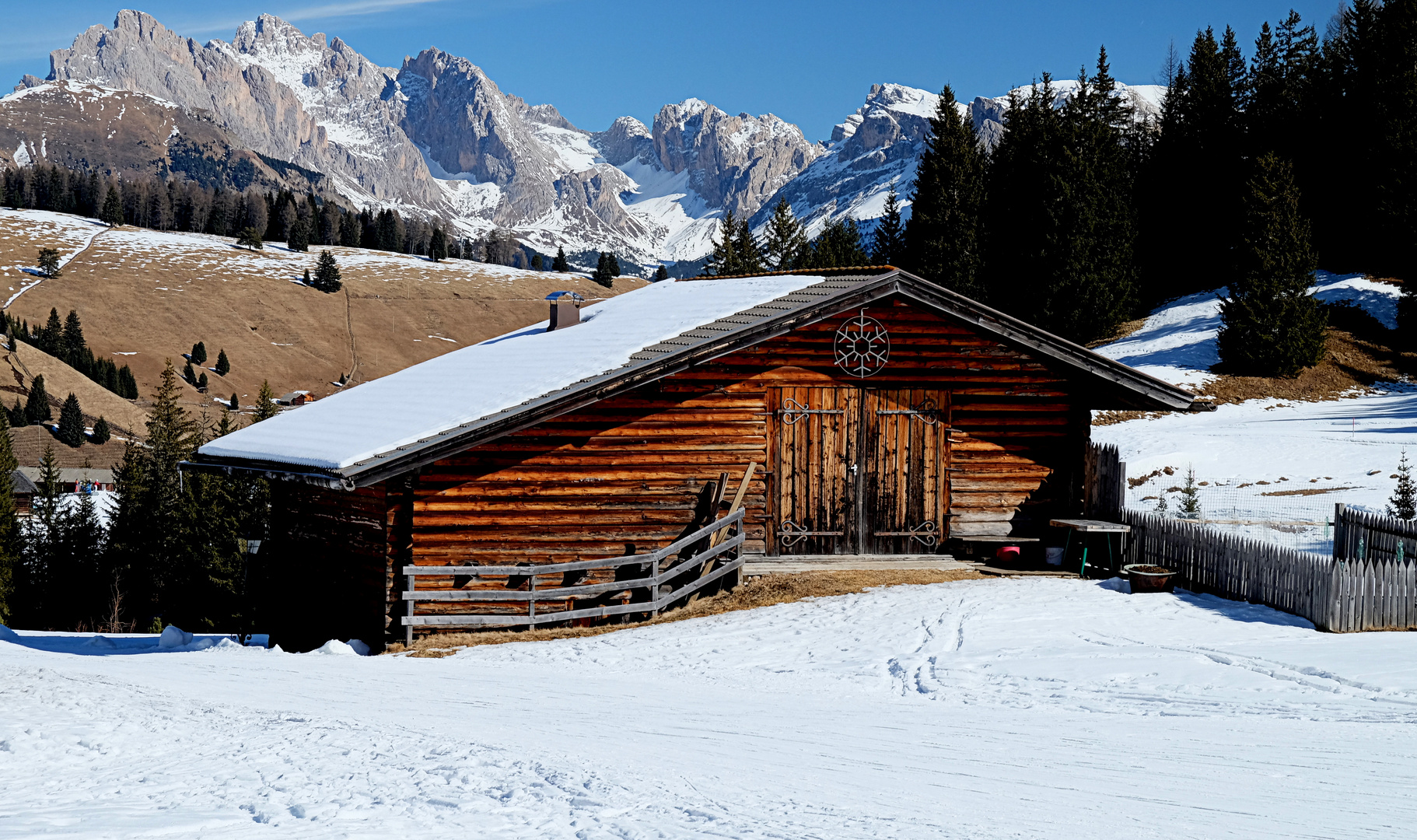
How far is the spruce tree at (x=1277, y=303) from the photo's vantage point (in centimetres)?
4409

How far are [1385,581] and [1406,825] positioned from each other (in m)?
8.53

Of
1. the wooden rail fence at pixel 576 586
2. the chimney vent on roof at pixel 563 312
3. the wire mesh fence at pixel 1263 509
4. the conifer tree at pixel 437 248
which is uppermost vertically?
the conifer tree at pixel 437 248

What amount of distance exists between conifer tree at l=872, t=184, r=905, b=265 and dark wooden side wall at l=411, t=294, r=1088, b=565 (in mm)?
51267

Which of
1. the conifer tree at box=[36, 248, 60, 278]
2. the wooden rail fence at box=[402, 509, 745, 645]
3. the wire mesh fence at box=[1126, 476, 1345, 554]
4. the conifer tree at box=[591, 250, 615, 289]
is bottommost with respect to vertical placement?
the wooden rail fence at box=[402, 509, 745, 645]

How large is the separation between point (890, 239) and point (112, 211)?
495 feet

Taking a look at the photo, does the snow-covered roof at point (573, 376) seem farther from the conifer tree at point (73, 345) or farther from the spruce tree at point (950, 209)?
the conifer tree at point (73, 345)

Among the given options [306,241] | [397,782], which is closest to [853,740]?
[397,782]

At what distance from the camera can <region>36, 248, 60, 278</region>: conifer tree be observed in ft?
458

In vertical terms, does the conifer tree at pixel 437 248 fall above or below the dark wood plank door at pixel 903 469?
above

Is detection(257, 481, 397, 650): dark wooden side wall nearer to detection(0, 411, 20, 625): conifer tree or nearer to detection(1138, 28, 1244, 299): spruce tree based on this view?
detection(0, 411, 20, 625): conifer tree

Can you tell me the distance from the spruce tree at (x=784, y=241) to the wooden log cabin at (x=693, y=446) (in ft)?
179

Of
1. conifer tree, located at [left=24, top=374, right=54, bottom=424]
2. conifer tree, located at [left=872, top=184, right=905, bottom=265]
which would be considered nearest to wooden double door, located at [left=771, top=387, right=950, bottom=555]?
conifer tree, located at [left=872, top=184, right=905, bottom=265]

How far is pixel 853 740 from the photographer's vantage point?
9023 millimetres

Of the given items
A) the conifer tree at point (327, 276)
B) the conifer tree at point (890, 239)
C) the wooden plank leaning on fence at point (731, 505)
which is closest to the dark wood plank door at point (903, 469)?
the wooden plank leaning on fence at point (731, 505)
